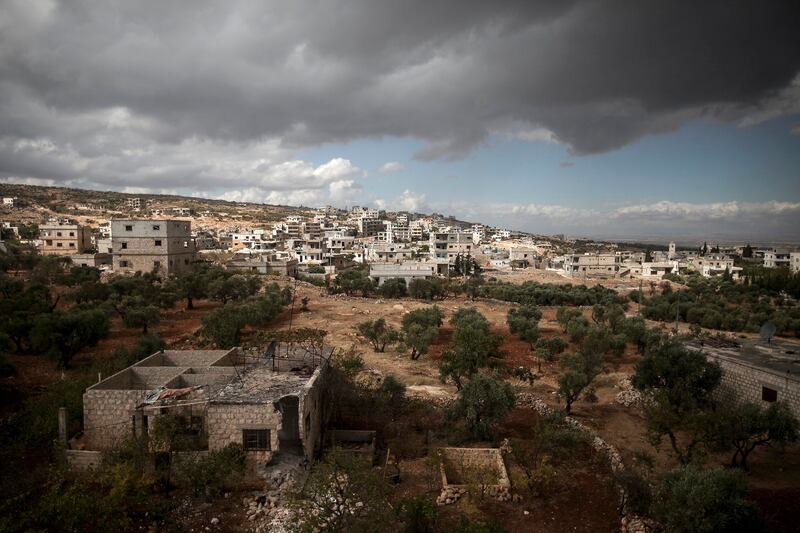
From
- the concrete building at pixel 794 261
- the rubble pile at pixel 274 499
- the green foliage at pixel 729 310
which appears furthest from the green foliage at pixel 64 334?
the concrete building at pixel 794 261

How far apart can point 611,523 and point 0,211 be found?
411 ft

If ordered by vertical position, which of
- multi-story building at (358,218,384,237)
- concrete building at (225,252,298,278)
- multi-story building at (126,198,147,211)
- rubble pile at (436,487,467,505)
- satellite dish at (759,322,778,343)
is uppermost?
multi-story building at (126,198,147,211)

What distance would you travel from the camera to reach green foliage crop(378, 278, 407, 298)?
163ft

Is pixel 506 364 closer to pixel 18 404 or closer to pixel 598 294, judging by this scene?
pixel 18 404

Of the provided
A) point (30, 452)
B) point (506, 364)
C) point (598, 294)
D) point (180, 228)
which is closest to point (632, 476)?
point (506, 364)

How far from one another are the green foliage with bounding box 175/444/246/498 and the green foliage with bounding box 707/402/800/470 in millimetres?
12365

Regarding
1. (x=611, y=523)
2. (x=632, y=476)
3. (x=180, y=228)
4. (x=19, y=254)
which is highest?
(x=180, y=228)

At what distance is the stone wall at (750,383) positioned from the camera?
15.3 m

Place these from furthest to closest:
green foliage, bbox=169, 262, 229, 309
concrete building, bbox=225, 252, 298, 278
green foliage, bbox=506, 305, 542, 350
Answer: concrete building, bbox=225, 252, 298, 278, green foliage, bbox=169, 262, 229, 309, green foliage, bbox=506, 305, 542, 350

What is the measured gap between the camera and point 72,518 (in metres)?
8.88

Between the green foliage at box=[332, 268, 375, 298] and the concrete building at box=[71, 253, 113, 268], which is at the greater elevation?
the concrete building at box=[71, 253, 113, 268]

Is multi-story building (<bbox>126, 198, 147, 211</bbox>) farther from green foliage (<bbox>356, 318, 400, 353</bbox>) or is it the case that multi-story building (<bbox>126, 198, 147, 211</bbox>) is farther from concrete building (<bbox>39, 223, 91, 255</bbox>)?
green foliage (<bbox>356, 318, 400, 353</bbox>)

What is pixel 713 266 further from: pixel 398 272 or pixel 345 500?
pixel 345 500

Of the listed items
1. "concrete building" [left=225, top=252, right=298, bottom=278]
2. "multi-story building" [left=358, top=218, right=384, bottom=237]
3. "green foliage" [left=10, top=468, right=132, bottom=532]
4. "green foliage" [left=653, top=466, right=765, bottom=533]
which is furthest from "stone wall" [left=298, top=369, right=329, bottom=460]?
"multi-story building" [left=358, top=218, right=384, bottom=237]
